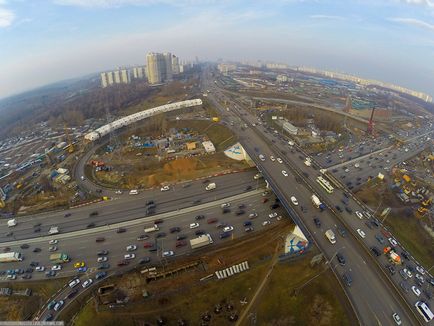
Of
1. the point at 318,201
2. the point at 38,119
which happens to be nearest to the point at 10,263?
the point at 318,201

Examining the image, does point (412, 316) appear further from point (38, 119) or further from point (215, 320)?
point (38, 119)

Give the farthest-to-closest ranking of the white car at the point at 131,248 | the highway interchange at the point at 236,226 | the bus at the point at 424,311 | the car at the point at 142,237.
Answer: the car at the point at 142,237 < the white car at the point at 131,248 < the highway interchange at the point at 236,226 < the bus at the point at 424,311

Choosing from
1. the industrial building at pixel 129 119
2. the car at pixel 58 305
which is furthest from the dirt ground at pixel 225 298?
the industrial building at pixel 129 119

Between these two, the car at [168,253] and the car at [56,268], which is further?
the car at [168,253]

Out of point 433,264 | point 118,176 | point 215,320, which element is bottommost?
point 433,264

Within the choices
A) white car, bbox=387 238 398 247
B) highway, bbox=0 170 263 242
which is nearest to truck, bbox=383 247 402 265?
white car, bbox=387 238 398 247

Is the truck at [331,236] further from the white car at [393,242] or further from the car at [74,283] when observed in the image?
the car at [74,283]

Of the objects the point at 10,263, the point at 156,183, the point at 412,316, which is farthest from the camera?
the point at 156,183

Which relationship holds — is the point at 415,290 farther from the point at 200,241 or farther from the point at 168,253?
the point at 168,253
